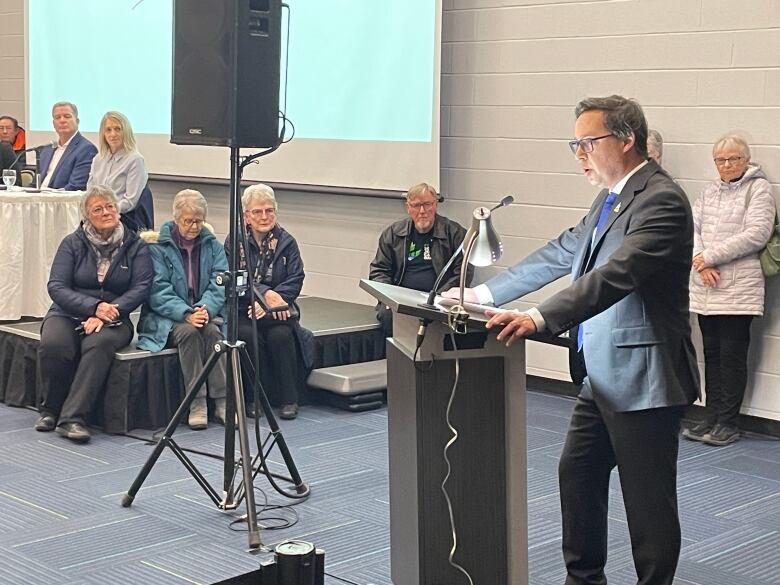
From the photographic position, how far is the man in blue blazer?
6.61 meters

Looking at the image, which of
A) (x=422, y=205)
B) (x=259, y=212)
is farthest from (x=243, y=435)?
(x=422, y=205)

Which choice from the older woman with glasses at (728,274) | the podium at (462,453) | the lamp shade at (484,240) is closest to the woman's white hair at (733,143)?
the older woman with glasses at (728,274)

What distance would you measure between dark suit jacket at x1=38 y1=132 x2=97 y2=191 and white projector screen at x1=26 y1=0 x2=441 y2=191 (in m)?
0.76

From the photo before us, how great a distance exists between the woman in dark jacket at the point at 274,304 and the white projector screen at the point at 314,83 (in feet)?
3.18

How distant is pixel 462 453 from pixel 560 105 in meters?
3.27

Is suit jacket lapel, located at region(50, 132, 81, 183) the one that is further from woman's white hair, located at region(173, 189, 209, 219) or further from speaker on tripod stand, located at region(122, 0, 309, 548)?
speaker on tripod stand, located at region(122, 0, 309, 548)

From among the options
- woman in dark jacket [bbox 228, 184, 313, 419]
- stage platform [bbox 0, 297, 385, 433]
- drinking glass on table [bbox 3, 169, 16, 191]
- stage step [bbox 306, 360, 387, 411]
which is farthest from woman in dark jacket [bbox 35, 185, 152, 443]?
drinking glass on table [bbox 3, 169, 16, 191]

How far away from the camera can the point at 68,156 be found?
6656 mm

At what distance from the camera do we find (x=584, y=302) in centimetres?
253

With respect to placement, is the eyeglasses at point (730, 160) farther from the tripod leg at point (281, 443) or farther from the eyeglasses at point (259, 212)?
the tripod leg at point (281, 443)

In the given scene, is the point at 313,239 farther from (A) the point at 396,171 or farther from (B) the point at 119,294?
(B) the point at 119,294

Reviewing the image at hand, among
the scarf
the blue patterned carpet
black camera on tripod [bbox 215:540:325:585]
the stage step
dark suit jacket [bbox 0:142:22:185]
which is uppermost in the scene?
dark suit jacket [bbox 0:142:22:185]

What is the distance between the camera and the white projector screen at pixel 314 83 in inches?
238

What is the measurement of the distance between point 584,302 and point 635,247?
168 millimetres
